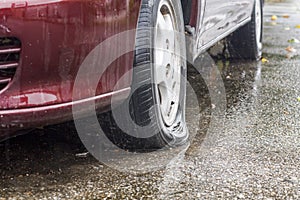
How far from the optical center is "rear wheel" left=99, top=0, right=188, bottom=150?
91.5 inches

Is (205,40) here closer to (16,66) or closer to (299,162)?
(299,162)

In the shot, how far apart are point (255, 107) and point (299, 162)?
3.42 ft

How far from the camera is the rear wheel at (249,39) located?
4996 millimetres

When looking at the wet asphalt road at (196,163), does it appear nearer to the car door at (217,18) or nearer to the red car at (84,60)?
the red car at (84,60)

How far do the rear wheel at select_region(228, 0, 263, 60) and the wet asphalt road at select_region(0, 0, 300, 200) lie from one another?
1.48 metres

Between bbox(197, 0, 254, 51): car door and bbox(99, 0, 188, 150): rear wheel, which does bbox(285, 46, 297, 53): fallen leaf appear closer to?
bbox(197, 0, 254, 51): car door

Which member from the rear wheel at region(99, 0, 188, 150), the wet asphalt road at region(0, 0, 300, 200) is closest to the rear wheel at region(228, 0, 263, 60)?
the wet asphalt road at region(0, 0, 300, 200)

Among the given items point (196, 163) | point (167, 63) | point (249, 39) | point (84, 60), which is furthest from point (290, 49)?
point (84, 60)

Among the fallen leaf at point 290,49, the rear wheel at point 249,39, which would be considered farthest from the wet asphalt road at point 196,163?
the fallen leaf at point 290,49

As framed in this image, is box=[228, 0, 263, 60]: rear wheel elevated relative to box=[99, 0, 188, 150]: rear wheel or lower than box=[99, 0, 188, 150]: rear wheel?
lower

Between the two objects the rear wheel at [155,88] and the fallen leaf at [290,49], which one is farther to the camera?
the fallen leaf at [290,49]

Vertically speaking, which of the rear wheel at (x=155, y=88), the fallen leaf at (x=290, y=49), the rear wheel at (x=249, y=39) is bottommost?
the fallen leaf at (x=290, y=49)

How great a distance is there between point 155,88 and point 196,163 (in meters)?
0.37

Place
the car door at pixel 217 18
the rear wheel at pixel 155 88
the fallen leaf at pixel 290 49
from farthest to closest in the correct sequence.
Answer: the fallen leaf at pixel 290 49 < the car door at pixel 217 18 < the rear wheel at pixel 155 88
